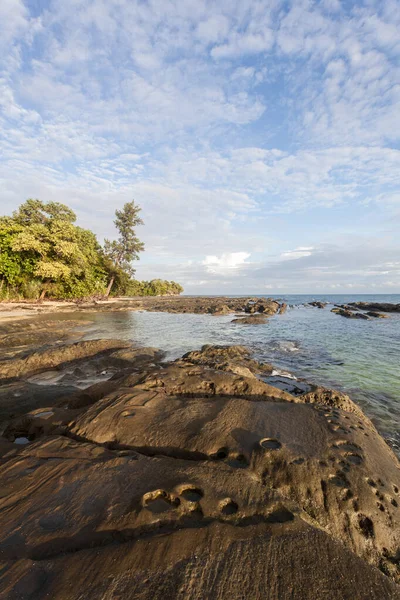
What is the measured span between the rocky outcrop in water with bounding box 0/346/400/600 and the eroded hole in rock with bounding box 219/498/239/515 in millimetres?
15

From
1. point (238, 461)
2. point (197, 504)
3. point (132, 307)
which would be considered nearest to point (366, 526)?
point (238, 461)

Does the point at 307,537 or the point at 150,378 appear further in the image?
the point at 150,378

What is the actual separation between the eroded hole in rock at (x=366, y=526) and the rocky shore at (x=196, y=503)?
0.4 inches

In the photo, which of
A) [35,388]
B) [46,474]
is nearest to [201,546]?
[46,474]

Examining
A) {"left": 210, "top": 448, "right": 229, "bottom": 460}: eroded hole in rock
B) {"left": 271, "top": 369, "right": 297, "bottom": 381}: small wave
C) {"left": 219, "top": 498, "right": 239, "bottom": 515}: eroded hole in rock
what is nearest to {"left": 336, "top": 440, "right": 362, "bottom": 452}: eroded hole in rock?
{"left": 210, "top": 448, "right": 229, "bottom": 460}: eroded hole in rock

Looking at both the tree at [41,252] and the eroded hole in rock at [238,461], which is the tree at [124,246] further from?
the eroded hole in rock at [238,461]

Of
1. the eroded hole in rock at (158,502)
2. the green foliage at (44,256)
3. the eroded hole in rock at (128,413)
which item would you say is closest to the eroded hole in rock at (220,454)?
the eroded hole in rock at (158,502)

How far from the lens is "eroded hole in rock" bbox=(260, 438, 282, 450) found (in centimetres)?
353

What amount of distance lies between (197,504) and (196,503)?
0.05 ft

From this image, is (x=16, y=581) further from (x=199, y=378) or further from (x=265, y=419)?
(x=199, y=378)

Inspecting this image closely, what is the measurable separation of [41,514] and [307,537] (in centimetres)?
241

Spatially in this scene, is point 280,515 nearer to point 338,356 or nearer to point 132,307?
point 338,356

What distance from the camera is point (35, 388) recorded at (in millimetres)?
6785

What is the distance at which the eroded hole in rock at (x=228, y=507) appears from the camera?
7.80ft
